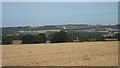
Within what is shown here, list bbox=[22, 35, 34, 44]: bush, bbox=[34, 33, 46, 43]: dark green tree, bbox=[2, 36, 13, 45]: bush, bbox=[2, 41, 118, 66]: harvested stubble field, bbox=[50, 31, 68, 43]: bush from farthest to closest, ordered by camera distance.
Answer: bbox=[50, 31, 68, 43]: bush < bbox=[34, 33, 46, 43]: dark green tree < bbox=[22, 35, 34, 44]: bush < bbox=[2, 36, 13, 45]: bush < bbox=[2, 41, 118, 66]: harvested stubble field

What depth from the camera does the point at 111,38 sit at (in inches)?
1912

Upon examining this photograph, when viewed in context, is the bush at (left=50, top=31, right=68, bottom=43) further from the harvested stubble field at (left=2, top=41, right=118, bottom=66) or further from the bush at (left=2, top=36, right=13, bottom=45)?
the harvested stubble field at (left=2, top=41, right=118, bottom=66)

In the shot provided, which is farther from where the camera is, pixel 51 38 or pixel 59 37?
pixel 59 37

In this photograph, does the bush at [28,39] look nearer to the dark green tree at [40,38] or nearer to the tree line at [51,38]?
the tree line at [51,38]

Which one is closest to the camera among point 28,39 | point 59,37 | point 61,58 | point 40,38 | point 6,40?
point 61,58

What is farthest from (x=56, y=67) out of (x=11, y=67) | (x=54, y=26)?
(x=54, y=26)

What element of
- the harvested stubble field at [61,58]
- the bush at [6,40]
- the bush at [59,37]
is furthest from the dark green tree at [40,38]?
the harvested stubble field at [61,58]

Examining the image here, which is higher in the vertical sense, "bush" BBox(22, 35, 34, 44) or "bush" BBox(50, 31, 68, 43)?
"bush" BBox(22, 35, 34, 44)

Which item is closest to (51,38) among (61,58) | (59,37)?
(59,37)

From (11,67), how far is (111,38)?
137 ft

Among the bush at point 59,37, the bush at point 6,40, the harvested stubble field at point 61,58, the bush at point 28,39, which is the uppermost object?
the harvested stubble field at point 61,58

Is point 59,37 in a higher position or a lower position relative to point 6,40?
lower

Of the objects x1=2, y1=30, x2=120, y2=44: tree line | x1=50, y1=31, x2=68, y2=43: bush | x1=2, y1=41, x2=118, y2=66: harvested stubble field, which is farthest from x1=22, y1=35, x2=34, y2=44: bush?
x1=2, y1=41, x2=118, y2=66: harvested stubble field

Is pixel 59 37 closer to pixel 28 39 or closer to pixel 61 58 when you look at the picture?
pixel 28 39
